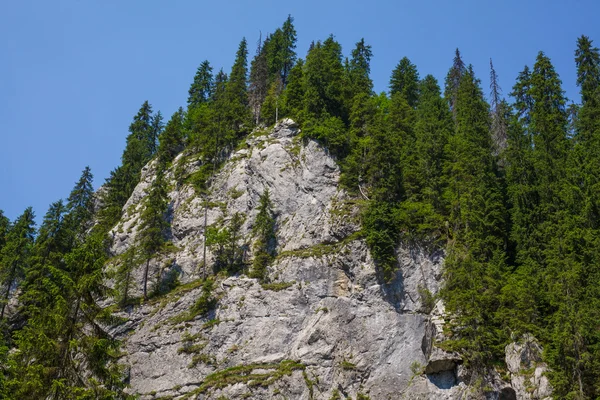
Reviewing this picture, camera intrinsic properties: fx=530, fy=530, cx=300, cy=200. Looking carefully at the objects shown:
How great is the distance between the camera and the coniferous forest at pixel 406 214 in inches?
960

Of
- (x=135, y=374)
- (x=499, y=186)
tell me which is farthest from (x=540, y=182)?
(x=135, y=374)

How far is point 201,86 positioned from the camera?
74.4 meters

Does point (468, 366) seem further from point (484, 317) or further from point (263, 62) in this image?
point (263, 62)

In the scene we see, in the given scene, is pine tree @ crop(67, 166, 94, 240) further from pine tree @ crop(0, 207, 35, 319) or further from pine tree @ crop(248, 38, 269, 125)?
pine tree @ crop(248, 38, 269, 125)

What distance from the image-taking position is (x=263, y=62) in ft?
231

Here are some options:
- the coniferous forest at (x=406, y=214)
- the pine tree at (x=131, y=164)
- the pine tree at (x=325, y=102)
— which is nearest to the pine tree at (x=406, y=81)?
the coniferous forest at (x=406, y=214)

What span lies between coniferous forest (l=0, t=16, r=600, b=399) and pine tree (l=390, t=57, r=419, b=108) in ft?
0.79

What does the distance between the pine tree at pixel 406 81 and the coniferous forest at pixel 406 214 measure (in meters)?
0.24

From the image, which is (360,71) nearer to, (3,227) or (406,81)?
(406,81)

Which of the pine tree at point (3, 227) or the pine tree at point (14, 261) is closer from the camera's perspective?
the pine tree at point (14, 261)

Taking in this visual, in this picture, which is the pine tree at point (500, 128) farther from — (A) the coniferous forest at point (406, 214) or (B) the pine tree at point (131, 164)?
(B) the pine tree at point (131, 164)

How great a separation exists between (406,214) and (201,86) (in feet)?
144

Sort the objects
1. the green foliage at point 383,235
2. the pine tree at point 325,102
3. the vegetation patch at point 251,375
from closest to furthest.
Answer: the vegetation patch at point 251,375
the green foliage at point 383,235
the pine tree at point 325,102

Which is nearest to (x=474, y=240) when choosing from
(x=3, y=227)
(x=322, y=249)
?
(x=322, y=249)
